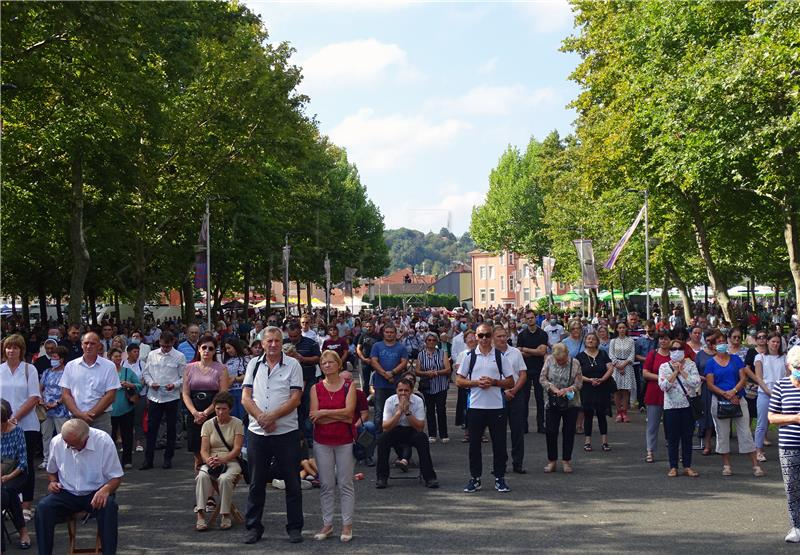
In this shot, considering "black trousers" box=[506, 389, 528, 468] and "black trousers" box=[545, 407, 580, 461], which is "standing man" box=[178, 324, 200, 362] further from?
"black trousers" box=[545, 407, 580, 461]

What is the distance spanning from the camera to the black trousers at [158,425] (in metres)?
12.9

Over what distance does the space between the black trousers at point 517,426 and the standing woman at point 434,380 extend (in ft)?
8.46

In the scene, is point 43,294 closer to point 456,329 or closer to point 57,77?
point 456,329

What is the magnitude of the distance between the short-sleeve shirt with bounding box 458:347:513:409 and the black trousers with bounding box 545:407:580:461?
1.47 m

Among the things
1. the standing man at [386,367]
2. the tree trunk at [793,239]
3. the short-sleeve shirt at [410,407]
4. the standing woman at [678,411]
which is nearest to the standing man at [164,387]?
the standing man at [386,367]

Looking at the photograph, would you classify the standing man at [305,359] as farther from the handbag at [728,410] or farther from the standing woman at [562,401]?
the handbag at [728,410]

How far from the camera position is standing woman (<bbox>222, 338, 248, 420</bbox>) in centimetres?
1316

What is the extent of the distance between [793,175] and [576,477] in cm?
1642

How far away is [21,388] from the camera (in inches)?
370

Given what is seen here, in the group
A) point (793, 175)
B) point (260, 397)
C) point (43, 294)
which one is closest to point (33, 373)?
Answer: point (260, 397)

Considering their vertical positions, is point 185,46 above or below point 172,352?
above

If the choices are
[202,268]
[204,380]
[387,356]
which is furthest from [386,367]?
[202,268]

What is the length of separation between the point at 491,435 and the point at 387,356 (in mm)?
3187

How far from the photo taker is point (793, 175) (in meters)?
25.2
